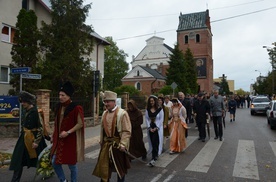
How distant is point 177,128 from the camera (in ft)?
27.3

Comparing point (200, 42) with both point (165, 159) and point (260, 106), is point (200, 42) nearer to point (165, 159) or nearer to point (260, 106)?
point (260, 106)

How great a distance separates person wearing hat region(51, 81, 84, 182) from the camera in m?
4.36

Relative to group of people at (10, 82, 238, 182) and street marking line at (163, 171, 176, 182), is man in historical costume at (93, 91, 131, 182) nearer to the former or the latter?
group of people at (10, 82, 238, 182)

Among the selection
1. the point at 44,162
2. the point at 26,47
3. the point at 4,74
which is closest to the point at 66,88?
the point at 44,162

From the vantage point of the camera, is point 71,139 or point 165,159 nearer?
point 71,139

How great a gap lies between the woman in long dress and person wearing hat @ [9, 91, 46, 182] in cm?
443

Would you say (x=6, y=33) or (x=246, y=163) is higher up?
(x=6, y=33)

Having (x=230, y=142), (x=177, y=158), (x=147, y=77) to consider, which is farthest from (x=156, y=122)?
(x=147, y=77)

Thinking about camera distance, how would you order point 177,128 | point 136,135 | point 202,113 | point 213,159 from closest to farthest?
point 136,135
point 213,159
point 177,128
point 202,113

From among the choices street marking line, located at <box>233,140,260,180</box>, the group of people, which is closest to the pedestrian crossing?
street marking line, located at <box>233,140,260,180</box>

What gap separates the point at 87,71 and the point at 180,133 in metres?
9.46

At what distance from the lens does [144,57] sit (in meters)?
71.6

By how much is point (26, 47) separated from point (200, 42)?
56.5m

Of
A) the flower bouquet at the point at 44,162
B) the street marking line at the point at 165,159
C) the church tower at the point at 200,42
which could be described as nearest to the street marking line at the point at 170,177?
the street marking line at the point at 165,159
